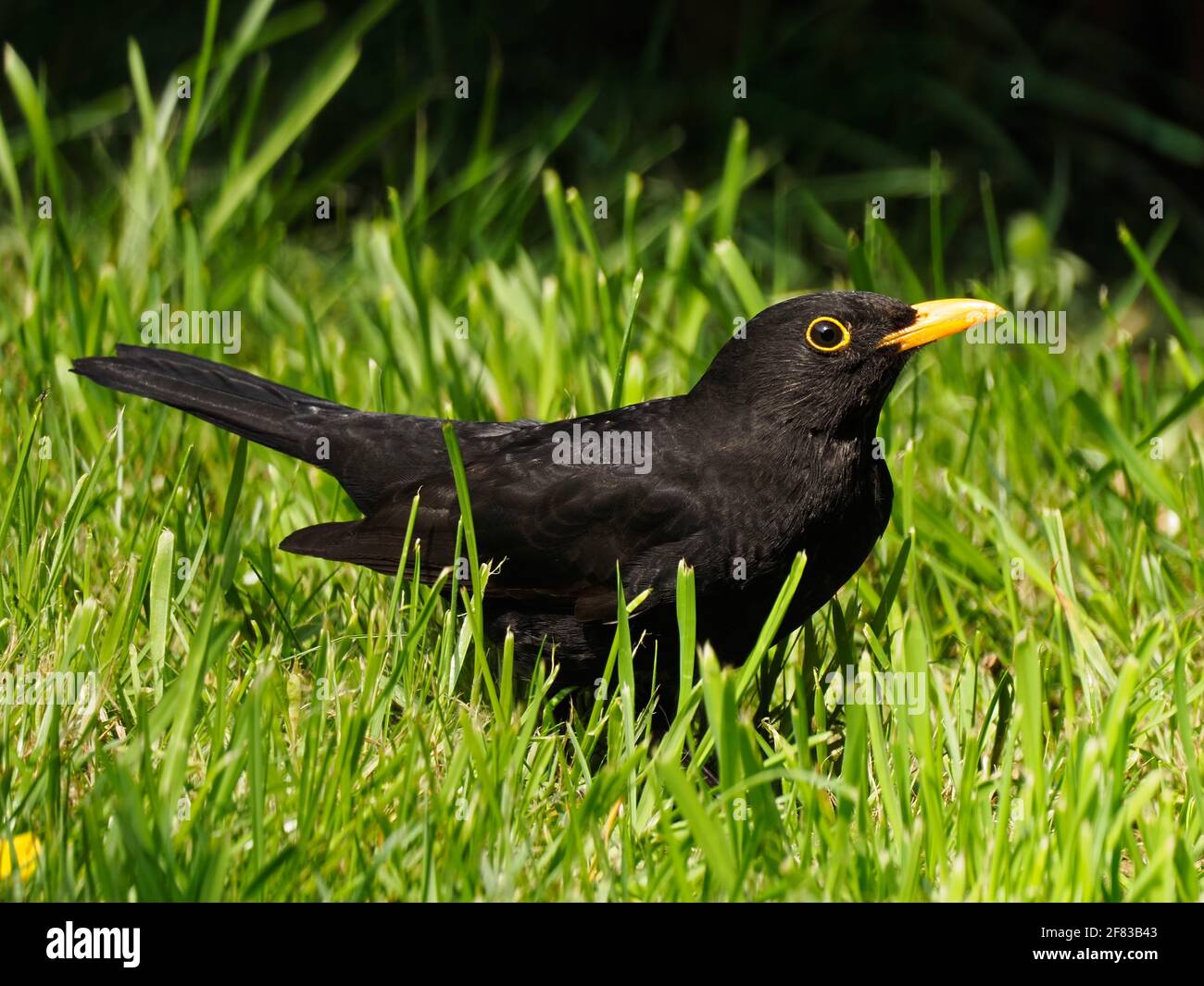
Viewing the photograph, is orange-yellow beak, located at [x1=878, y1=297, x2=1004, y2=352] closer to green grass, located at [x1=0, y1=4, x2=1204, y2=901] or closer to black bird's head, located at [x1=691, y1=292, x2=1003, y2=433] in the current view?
black bird's head, located at [x1=691, y1=292, x2=1003, y2=433]

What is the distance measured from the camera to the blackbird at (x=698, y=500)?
3246mm

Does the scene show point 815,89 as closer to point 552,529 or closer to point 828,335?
point 828,335

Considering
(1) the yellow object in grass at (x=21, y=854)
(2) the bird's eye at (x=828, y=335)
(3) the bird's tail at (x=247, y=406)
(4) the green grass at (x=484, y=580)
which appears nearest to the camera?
(1) the yellow object in grass at (x=21, y=854)

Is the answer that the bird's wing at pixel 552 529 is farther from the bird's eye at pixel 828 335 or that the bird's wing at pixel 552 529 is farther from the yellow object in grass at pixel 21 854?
the yellow object in grass at pixel 21 854

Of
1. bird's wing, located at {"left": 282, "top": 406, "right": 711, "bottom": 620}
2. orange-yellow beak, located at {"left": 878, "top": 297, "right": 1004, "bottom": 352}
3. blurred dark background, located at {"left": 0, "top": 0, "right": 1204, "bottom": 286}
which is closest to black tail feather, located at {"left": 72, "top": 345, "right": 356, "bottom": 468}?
bird's wing, located at {"left": 282, "top": 406, "right": 711, "bottom": 620}

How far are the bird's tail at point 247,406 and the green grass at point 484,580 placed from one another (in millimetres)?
216

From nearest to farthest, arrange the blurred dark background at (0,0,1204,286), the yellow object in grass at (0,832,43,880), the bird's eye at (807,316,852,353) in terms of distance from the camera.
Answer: the yellow object in grass at (0,832,43,880) → the bird's eye at (807,316,852,353) → the blurred dark background at (0,0,1204,286)

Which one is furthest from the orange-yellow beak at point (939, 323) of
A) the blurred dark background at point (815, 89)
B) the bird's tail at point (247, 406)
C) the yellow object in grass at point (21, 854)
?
the blurred dark background at point (815, 89)

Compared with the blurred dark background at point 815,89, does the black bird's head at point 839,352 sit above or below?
below

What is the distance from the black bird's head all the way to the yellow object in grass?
175 cm

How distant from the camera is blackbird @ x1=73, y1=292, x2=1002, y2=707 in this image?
3.25m

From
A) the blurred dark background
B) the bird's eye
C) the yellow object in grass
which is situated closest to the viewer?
the yellow object in grass

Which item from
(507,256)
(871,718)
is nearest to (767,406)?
(871,718)

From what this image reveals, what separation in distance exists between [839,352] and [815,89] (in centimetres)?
413
